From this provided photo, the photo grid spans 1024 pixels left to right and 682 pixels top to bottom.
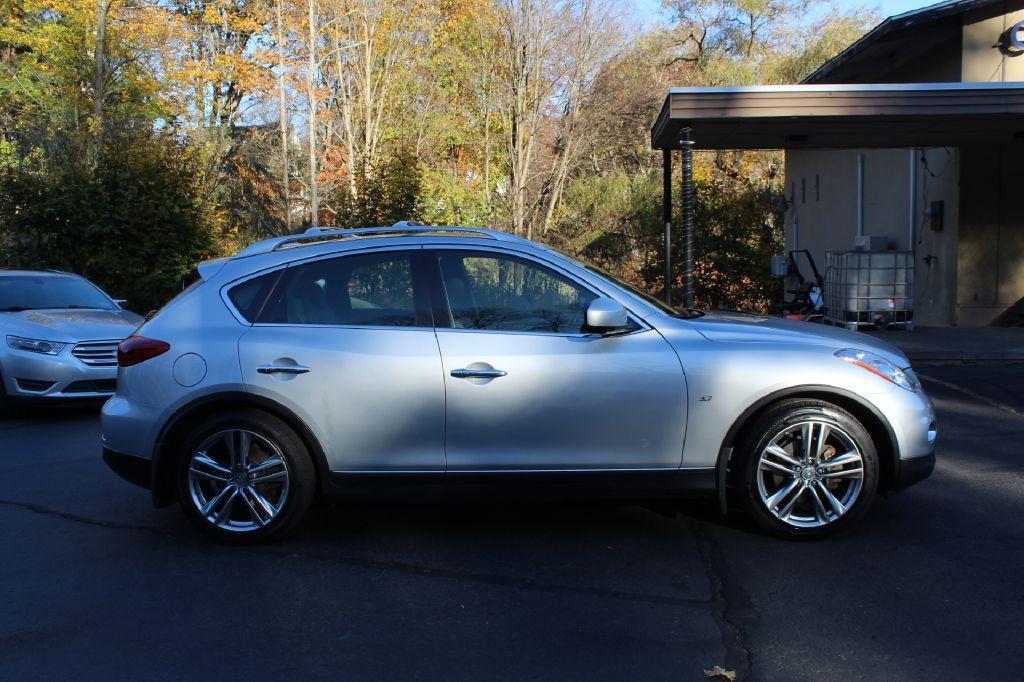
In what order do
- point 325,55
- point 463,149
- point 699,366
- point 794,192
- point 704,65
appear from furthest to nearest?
1. point 704,65
2. point 463,149
3. point 325,55
4. point 794,192
5. point 699,366

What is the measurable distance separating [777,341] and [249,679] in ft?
10.1

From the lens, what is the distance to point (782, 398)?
4.93 meters

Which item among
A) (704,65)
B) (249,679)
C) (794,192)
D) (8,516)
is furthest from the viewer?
(704,65)

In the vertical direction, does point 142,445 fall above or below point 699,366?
below

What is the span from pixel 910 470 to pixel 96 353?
775 centimetres

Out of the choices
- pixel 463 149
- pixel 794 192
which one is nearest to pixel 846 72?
pixel 794 192

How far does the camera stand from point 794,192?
1006 inches

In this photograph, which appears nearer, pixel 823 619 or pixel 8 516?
pixel 823 619

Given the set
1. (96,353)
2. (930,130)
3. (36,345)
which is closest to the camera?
(36,345)

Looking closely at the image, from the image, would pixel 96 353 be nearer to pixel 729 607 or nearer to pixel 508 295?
pixel 508 295

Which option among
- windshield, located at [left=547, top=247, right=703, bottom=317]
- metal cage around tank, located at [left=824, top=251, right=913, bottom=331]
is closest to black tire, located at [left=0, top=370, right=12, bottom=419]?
windshield, located at [left=547, top=247, right=703, bottom=317]

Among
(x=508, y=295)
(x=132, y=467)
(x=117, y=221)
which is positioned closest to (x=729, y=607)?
(x=508, y=295)

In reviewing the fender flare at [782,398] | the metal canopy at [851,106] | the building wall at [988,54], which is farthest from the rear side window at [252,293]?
the building wall at [988,54]

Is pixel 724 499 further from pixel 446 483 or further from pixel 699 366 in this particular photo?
pixel 446 483
